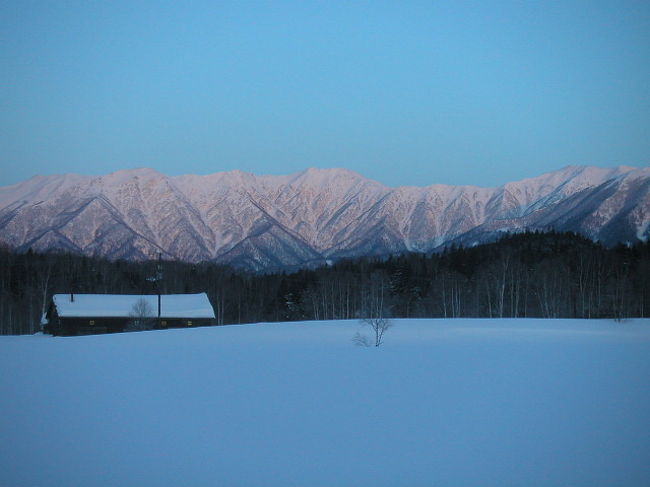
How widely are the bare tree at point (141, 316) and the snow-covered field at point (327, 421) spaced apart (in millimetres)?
24819

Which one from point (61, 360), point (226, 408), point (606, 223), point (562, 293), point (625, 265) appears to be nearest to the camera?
point (226, 408)

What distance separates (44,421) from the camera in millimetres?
12422

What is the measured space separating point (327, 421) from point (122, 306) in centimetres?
4459

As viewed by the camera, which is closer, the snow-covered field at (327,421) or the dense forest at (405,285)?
the snow-covered field at (327,421)

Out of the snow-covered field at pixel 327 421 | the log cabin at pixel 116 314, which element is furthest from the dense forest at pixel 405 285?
the snow-covered field at pixel 327 421

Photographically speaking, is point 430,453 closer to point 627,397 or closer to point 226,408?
Result: point 226,408

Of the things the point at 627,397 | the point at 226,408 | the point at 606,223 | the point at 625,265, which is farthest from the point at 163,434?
the point at 606,223

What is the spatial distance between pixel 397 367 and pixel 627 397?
7.83 meters

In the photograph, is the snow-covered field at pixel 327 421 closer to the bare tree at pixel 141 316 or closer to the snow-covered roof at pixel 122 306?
the bare tree at pixel 141 316

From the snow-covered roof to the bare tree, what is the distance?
1.80 feet

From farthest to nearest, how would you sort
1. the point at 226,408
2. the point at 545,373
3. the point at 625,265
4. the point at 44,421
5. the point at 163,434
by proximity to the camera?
the point at 625,265 → the point at 545,373 → the point at 226,408 → the point at 44,421 → the point at 163,434

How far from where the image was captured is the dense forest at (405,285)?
6338cm

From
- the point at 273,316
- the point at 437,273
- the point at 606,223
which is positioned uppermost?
the point at 606,223

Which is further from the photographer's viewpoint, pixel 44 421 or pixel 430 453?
pixel 44 421
